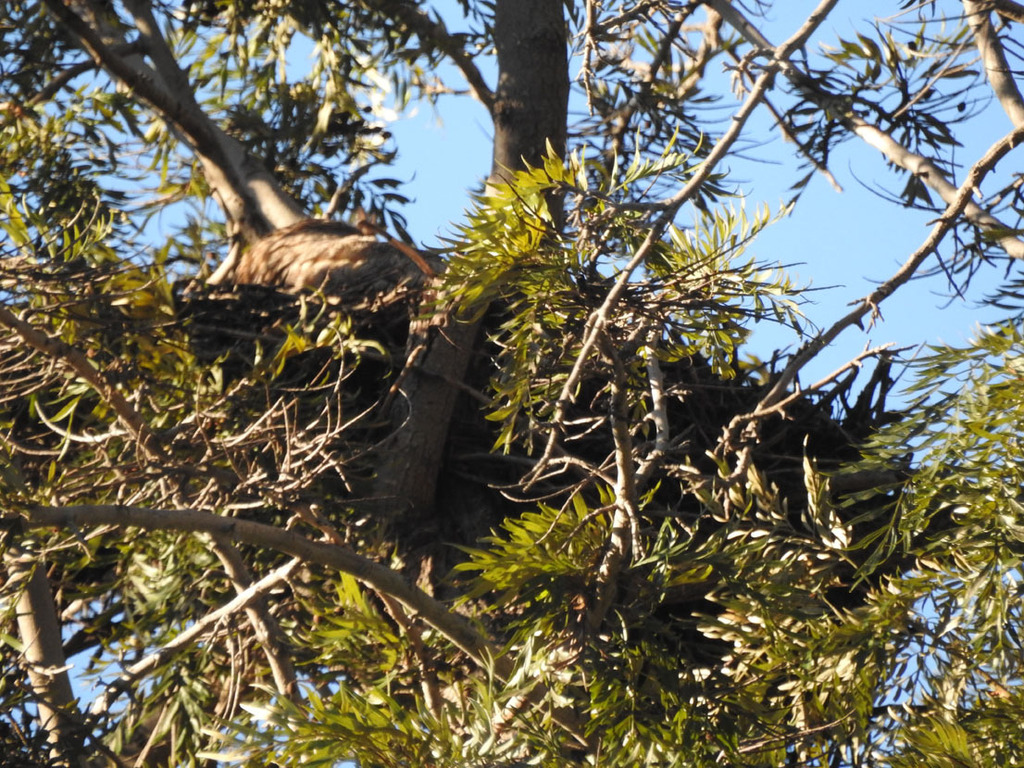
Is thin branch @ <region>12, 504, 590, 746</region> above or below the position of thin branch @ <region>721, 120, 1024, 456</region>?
below

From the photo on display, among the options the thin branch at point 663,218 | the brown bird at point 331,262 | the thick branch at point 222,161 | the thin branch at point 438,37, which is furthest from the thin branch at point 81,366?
the thin branch at point 438,37

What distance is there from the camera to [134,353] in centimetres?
258

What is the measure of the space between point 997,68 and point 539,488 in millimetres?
1066

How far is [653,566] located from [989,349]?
514mm

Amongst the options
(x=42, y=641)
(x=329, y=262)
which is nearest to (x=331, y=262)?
(x=329, y=262)

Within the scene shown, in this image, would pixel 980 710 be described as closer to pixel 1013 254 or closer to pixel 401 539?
pixel 1013 254

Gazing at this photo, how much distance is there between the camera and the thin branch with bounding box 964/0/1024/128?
1.63 metres

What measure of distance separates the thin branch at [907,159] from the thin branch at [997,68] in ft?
0.41

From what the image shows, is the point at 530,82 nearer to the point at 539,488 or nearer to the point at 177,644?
the point at 539,488

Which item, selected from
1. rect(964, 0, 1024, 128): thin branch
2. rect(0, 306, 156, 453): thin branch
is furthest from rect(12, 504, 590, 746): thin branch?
rect(964, 0, 1024, 128): thin branch

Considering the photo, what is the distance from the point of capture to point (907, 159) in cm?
172

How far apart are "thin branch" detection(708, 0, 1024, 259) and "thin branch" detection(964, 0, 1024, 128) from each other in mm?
125

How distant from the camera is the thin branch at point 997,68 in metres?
1.63

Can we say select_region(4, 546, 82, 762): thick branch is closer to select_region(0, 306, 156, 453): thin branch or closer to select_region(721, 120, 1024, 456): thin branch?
select_region(0, 306, 156, 453): thin branch
